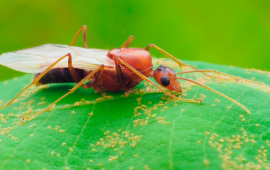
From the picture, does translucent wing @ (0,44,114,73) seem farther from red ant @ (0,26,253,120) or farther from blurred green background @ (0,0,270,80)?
blurred green background @ (0,0,270,80)

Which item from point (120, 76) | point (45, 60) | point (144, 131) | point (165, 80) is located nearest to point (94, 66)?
point (120, 76)

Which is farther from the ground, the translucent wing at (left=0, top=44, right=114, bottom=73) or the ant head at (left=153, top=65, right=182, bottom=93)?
the translucent wing at (left=0, top=44, right=114, bottom=73)

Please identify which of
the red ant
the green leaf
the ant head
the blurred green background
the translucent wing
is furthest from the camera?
the blurred green background

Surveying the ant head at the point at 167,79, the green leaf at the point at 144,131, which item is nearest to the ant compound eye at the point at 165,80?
the ant head at the point at 167,79

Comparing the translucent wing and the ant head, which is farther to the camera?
the translucent wing

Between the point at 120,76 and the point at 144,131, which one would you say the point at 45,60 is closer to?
the point at 120,76

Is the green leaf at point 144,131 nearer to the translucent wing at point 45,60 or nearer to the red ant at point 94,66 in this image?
the red ant at point 94,66

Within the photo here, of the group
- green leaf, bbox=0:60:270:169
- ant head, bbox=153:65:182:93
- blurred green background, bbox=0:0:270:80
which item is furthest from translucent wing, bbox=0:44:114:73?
blurred green background, bbox=0:0:270:80
